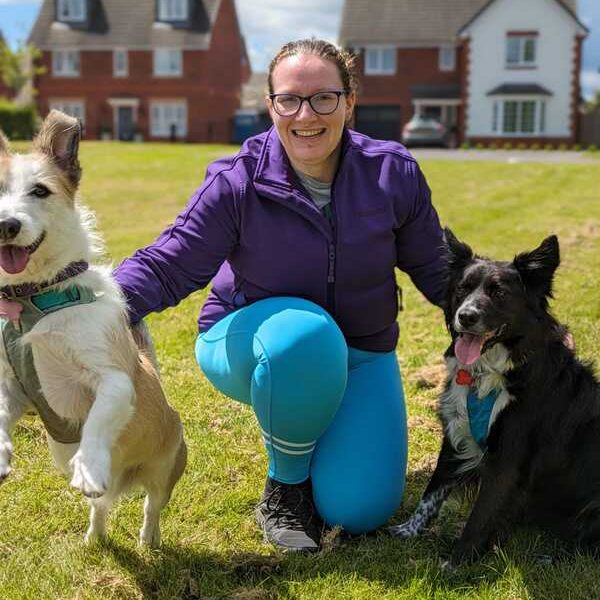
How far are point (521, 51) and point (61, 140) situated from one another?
36.3 m

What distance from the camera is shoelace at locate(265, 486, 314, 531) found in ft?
10.7

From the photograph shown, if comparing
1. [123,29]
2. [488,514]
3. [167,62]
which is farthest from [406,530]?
[123,29]

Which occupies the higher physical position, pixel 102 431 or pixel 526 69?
pixel 526 69

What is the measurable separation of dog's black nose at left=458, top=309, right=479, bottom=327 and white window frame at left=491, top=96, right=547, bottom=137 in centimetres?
3425

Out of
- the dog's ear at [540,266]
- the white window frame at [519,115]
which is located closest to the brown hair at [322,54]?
the dog's ear at [540,266]

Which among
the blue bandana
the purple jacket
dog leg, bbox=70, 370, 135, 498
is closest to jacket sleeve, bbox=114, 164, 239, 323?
the purple jacket

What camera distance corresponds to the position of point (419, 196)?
3.50 m

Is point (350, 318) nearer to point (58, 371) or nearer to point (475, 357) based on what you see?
point (475, 357)

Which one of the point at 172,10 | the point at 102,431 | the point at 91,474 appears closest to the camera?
the point at 91,474

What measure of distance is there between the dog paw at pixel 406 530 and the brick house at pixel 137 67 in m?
36.5

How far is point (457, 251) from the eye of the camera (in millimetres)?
3238

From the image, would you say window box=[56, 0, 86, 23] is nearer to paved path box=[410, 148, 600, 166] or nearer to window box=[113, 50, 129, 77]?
window box=[113, 50, 129, 77]

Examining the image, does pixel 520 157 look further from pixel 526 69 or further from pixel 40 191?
pixel 40 191

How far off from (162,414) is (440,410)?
1207 millimetres
